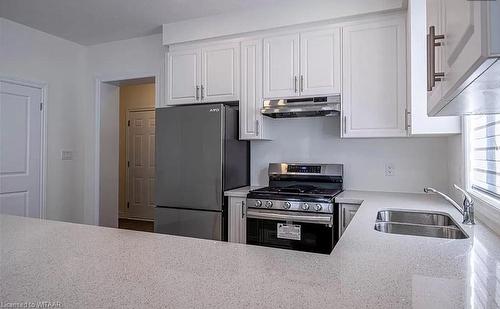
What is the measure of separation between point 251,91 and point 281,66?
0.35 metres

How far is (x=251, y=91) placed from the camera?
9.61 ft

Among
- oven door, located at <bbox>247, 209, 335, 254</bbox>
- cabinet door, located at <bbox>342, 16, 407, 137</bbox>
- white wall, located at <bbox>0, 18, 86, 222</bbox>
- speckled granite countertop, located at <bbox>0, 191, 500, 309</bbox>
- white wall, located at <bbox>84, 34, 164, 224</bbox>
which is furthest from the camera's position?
white wall, located at <bbox>84, 34, 164, 224</bbox>

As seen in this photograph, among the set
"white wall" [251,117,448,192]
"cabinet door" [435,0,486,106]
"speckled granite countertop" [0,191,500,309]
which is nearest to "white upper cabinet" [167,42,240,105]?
"white wall" [251,117,448,192]

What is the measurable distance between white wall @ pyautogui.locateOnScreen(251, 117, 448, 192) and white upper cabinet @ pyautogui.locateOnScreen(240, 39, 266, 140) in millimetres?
171

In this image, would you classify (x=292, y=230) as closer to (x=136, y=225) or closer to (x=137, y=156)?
(x=136, y=225)

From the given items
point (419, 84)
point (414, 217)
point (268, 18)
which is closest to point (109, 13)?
point (268, 18)

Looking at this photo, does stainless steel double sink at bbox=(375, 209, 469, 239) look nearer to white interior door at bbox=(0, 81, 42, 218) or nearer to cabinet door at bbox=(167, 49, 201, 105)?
cabinet door at bbox=(167, 49, 201, 105)

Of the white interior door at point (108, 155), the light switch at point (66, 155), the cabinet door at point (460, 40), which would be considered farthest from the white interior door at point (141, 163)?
the cabinet door at point (460, 40)

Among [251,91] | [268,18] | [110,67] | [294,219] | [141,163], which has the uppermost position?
[268,18]

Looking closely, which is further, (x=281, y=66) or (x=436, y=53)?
(x=281, y=66)

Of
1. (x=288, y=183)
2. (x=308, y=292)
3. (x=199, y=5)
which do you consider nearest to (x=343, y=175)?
(x=288, y=183)

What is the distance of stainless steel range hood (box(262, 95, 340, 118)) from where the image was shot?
2.62 metres

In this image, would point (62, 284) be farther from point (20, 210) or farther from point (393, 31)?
point (20, 210)

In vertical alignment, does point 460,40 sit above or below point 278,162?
above
